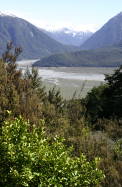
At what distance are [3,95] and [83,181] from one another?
8078 mm

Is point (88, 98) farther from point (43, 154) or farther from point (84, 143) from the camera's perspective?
point (43, 154)

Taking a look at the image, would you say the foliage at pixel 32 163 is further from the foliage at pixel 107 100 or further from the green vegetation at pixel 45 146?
the foliage at pixel 107 100

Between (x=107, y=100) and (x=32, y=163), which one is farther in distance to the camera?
(x=107, y=100)

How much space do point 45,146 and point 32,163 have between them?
980mm

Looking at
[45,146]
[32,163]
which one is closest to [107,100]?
[45,146]

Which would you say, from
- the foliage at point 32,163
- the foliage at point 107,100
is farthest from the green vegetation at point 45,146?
the foliage at point 107,100

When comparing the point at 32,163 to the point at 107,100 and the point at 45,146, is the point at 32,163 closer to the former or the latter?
the point at 45,146

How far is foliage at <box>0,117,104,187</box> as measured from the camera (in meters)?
11.4

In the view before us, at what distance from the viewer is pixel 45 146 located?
1245cm

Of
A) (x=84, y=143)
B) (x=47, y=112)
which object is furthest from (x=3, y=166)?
(x=47, y=112)

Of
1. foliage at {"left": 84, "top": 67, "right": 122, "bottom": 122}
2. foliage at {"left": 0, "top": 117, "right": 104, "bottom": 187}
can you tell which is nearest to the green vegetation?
foliage at {"left": 0, "top": 117, "right": 104, "bottom": 187}

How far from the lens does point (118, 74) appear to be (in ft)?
171

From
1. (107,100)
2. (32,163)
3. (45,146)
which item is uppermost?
(45,146)

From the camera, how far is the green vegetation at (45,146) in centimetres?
1156
